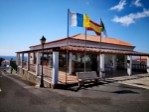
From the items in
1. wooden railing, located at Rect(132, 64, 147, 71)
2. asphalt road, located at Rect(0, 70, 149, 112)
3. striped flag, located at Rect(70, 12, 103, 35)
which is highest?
striped flag, located at Rect(70, 12, 103, 35)

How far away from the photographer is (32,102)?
8.14 metres

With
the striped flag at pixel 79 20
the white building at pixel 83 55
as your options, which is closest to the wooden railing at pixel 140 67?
the white building at pixel 83 55

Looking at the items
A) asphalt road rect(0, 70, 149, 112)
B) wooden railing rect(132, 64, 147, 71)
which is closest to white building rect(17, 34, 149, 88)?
wooden railing rect(132, 64, 147, 71)

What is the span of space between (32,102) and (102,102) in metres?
3.75

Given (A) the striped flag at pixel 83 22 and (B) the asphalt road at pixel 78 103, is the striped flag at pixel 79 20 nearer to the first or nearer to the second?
(A) the striped flag at pixel 83 22

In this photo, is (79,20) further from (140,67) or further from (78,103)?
(140,67)

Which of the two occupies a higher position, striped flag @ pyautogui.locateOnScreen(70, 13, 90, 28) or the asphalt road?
striped flag @ pyautogui.locateOnScreen(70, 13, 90, 28)

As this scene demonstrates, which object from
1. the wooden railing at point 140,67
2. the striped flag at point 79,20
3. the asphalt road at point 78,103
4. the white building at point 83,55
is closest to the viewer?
the asphalt road at point 78,103

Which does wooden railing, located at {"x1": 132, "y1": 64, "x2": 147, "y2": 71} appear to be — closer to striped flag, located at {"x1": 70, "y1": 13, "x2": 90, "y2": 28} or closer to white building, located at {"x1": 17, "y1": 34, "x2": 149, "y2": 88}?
white building, located at {"x1": 17, "y1": 34, "x2": 149, "y2": 88}

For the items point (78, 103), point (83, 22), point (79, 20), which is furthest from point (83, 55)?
point (78, 103)

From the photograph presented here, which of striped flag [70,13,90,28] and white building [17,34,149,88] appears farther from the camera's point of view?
white building [17,34,149,88]

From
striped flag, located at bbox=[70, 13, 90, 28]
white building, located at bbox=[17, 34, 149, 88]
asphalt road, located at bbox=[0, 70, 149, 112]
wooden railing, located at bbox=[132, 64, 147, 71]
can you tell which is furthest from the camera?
wooden railing, located at bbox=[132, 64, 147, 71]

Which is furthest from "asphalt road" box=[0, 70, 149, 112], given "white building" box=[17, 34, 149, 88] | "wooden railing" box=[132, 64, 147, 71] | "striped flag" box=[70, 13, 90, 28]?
"wooden railing" box=[132, 64, 147, 71]

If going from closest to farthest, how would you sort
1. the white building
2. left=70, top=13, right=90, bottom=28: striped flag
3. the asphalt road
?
the asphalt road, left=70, top=13, right=90, bottom=28: striped flag, the white building
